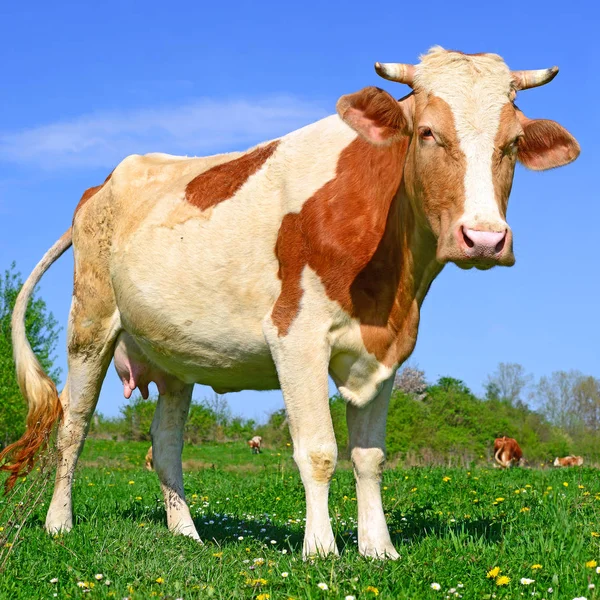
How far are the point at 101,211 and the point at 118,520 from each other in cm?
295

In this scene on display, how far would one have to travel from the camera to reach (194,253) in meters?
6.71

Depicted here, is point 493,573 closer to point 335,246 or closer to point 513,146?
point 335,246

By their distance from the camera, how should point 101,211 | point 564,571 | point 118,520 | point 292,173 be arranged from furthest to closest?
point 101,211 → point 118,520 → point 292,173 → point 564,571

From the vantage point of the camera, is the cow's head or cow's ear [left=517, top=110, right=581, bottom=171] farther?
cow's ear [left=517, top=110, right=581, bottom=171]

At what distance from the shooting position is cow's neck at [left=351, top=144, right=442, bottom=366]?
19.4ft

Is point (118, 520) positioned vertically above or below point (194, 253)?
below

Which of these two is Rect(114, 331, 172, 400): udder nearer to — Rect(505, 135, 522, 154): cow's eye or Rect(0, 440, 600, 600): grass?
Rect(0, 440, 600, 600): grass

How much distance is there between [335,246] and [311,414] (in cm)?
118

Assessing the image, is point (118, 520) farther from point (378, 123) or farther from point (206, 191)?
point (378, 123)

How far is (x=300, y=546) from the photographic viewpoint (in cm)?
678

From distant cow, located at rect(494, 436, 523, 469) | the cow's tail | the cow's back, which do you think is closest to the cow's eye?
the cow's back

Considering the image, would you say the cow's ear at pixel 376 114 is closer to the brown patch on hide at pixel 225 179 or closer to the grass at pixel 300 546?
the brown patch on hide at pixel 225 179

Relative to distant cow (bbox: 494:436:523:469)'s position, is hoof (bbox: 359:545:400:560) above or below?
below

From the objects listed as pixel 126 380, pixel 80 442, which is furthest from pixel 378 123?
pixel 80 442
